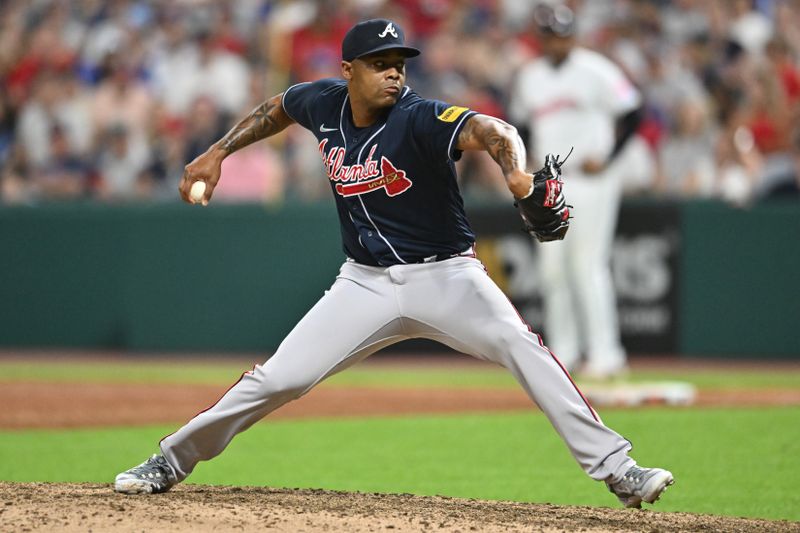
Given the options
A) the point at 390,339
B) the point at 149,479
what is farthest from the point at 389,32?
the point at 149,479

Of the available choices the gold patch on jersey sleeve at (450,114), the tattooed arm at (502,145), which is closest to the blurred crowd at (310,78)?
the gold patch on jersey sleeve at (450,114)

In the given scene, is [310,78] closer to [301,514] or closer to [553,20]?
[553,20]

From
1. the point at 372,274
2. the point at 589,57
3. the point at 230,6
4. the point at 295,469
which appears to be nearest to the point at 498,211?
the point at 589,57

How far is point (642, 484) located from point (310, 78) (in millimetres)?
10696

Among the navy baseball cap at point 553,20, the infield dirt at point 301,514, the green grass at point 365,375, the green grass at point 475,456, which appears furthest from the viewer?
the green grass at point 365,375

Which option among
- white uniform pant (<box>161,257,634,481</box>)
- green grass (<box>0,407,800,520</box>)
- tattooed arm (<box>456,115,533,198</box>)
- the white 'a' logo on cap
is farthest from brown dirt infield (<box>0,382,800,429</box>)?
tattooed arm (<box>456,115,533,198</box>)

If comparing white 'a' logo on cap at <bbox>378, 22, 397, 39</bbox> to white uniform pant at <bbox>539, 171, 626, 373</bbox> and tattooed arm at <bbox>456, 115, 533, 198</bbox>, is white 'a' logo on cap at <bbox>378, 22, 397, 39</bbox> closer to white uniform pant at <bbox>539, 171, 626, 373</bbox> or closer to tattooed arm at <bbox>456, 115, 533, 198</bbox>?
tattooed arm at <bbox>456, 115, 533, 198</bbox>

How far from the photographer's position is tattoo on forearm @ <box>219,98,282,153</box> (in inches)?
232

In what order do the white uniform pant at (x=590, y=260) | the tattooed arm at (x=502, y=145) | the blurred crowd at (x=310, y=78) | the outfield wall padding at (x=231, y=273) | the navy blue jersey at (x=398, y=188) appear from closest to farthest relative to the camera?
the tattooed arm at (x=502, y=145) → the navy blue jersey at (x=398, y=188) → the white uniform pant at (x=590, y=260) → the outfield wall padding at (x=231, y=273) → the blurred crowd at (x=310, y=78)

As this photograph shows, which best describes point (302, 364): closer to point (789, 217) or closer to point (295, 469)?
point (295, 469)

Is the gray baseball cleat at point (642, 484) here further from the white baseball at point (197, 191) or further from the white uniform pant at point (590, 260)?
the white uniform pant at point (590, 260)

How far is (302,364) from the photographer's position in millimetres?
5191

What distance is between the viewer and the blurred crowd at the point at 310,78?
502 inches

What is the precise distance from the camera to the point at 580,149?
10.2 metres
